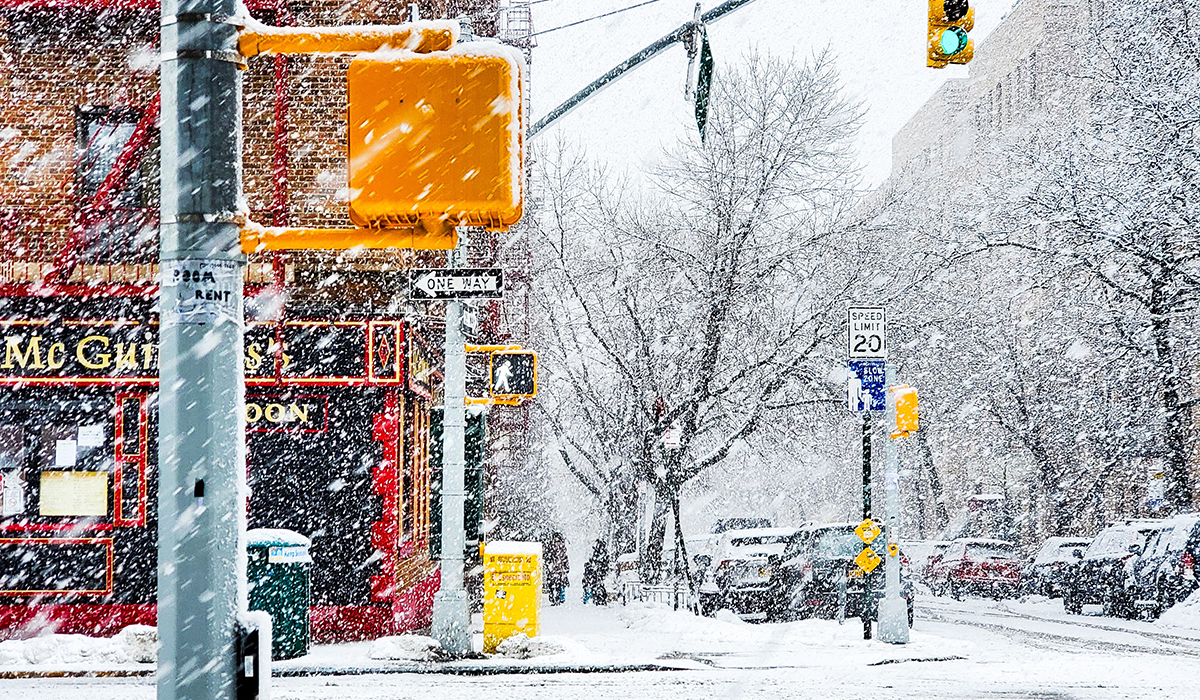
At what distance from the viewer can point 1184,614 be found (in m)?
22.2

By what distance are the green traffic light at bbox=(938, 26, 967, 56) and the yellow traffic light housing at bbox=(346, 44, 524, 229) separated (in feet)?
24.8

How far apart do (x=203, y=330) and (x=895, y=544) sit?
1415cm

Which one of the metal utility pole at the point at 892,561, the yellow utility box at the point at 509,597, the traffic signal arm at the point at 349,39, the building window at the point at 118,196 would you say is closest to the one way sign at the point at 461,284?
the yellow utility box at the point at 509,597

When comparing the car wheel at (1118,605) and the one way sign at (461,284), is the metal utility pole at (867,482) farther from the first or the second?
the car wheel at (1118,605)

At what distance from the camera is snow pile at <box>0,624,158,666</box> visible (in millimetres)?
13602

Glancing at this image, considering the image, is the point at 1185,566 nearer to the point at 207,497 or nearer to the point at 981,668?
the point at 981,668

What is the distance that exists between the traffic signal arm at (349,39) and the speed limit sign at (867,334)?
1360cm

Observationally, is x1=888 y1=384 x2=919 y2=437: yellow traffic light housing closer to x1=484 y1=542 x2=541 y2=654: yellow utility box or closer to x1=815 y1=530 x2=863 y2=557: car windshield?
x1=815 y1=530 x2=863 y2=557: car windshield

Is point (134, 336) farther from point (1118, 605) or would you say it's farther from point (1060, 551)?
point (1060, 551)

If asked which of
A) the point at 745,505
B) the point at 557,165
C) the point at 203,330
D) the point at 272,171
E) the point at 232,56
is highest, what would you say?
the point at 557,165

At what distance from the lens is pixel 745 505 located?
74.7 metres

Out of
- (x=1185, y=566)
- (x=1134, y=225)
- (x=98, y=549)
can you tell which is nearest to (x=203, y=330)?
(x=98, y=549)

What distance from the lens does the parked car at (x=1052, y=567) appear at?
92.2 feet

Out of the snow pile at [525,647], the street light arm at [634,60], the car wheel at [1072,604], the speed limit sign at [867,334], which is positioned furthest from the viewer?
the car wheel at [1072,604]
